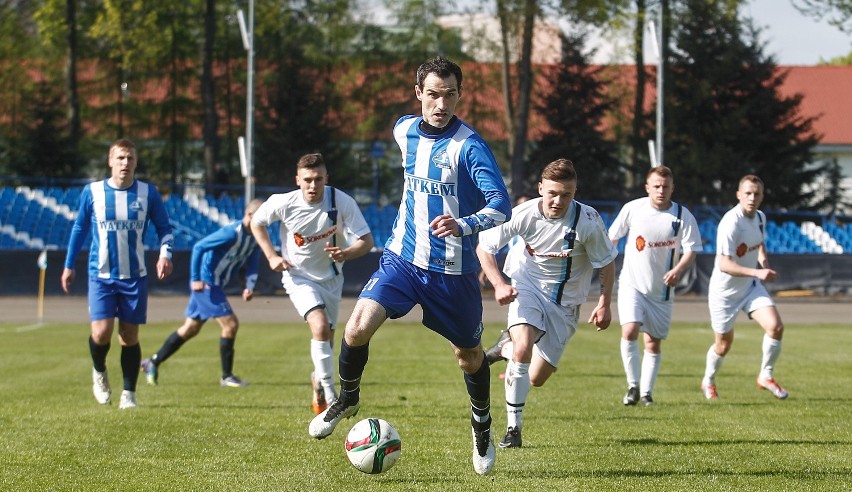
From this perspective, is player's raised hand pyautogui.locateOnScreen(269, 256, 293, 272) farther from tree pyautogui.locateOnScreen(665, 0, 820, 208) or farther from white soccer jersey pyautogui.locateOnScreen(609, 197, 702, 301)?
tree pyautogui.locateOnScreen(665, 0, 820, 208)

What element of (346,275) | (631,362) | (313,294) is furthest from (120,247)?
(346,275)

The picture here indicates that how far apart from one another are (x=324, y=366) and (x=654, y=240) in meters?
3.35

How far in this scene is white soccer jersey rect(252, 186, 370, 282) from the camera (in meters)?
9.54

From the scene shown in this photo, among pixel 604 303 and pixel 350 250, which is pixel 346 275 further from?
pixel 604 303

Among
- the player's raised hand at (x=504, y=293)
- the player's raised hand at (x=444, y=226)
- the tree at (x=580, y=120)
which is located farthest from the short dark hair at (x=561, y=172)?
the tree at (x=580, y=120)

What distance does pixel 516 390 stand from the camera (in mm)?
7797

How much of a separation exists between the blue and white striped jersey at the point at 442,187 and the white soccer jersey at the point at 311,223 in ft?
9.82

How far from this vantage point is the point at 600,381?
1212 cm

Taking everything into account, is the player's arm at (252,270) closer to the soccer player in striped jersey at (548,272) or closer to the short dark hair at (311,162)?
the short dark hair at (311,162)

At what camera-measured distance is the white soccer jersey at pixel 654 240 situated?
10.4 m

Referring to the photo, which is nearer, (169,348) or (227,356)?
(227,356)

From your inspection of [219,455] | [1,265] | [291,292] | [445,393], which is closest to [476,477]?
[219,455]

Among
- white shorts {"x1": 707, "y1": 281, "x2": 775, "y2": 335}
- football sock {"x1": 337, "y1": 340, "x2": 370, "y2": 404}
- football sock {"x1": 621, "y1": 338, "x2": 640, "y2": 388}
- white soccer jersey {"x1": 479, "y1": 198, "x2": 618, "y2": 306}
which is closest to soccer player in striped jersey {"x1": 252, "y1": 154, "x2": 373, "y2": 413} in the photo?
white soccer jersey {"x1": 479, "y1": 198, "x2": 618, "y2": 306}

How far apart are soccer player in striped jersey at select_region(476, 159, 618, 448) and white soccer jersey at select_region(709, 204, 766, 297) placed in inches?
109
